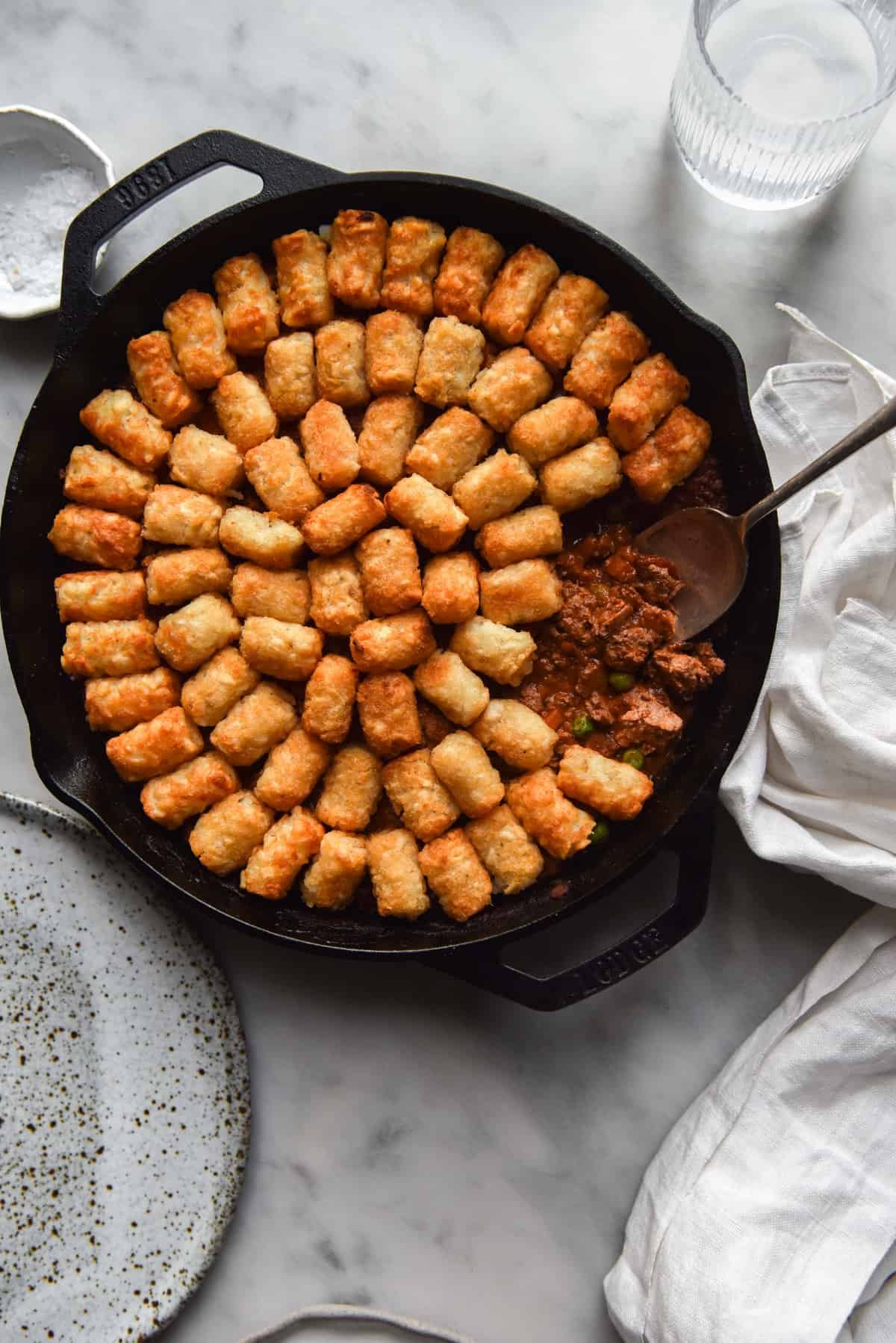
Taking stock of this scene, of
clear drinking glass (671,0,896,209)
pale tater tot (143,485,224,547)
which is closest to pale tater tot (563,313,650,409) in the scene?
clear drinking glass (671,0,896,209)

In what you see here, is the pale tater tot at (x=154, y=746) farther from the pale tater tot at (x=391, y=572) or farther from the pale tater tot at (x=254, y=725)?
the pale tater tot at (x=391, y=572)

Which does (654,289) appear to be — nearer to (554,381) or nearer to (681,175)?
(554,381)

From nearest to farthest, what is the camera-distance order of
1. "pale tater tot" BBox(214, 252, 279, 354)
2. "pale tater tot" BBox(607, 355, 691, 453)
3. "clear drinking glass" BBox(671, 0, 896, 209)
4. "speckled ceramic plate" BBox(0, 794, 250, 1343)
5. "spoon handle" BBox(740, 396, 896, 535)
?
"spoon handle" BBox(740, 396, 896, 535)
"pale tater tot" BBox(607, 355, 691, 453)
"pale tater tot" BBox(214, 252, 279, 354)
"clear drinking glass" BBox(671, 0, 896, 209)
"speckled ceramic plate" BBox(0, 794, 250, 1343)

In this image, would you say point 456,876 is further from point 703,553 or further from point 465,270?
point 465,270

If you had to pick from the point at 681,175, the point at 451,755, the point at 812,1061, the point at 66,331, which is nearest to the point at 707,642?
the point at 451,755

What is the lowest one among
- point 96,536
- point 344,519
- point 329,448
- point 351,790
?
point 351,790

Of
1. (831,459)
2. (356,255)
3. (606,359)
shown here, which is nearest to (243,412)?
(356,255)

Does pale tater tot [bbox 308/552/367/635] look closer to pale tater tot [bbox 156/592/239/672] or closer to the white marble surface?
pale tater tot [bbox 156/592/239/672]
